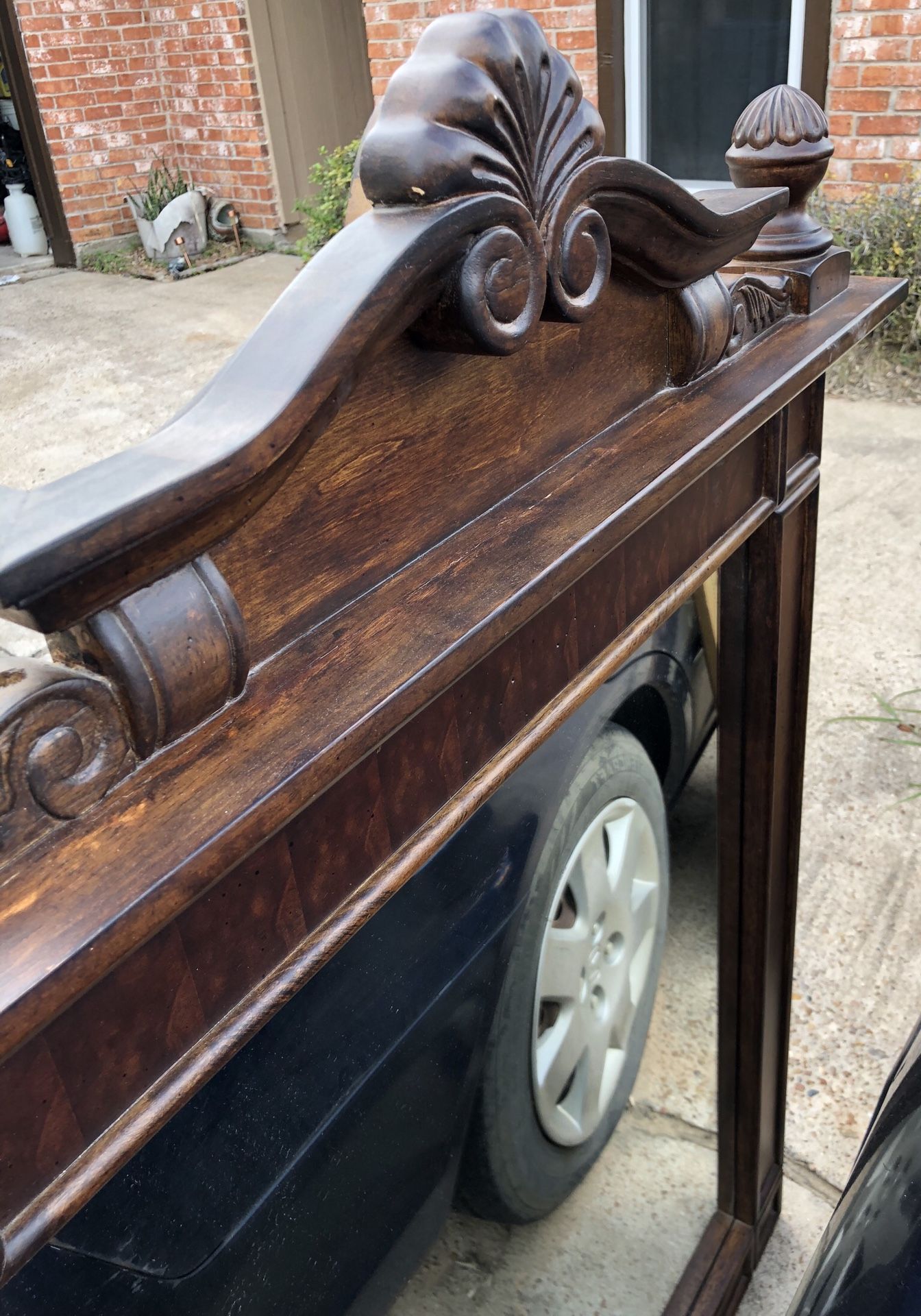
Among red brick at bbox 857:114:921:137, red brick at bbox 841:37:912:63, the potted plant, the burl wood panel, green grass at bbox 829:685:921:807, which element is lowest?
green grass at bbox 829:685:921:807

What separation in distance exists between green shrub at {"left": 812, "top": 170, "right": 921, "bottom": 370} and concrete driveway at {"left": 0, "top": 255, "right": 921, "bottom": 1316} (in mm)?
339

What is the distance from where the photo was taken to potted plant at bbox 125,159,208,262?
674 cm

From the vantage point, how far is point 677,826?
100 inches

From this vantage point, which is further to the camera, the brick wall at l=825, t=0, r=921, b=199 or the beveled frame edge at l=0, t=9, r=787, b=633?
the brick wall at l=825, t=0, r=921, b=199

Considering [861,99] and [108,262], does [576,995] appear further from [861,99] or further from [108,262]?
[108,262]

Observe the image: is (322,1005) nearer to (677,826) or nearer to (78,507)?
(78,507)

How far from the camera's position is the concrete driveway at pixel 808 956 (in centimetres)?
176

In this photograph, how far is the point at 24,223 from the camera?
744 cm

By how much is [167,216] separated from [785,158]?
6315mm

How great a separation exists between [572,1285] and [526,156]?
168 centimetres

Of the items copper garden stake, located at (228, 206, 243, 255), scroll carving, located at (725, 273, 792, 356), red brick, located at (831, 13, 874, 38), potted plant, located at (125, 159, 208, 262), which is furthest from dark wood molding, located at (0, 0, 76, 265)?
scroll carving, located at (725, 273, 792, 356)

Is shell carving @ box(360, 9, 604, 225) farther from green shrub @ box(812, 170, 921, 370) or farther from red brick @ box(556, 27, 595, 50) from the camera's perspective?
red brick @ box(556, 27, 595, 50)

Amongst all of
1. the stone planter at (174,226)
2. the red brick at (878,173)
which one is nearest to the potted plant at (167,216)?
the stone planter at (174,226)

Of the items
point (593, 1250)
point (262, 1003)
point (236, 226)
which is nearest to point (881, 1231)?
point (262, 1003)
